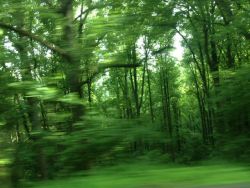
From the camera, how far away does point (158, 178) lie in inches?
164

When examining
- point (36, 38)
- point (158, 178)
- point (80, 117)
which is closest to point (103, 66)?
point (80, 117)

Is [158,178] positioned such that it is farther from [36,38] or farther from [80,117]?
[36,38]

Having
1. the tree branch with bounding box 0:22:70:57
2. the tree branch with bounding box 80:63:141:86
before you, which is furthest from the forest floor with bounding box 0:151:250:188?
the tree branch with bounding box 0:22:70:57

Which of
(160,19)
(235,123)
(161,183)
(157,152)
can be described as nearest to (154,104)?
(160,19)

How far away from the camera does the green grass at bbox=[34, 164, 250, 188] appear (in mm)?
3893

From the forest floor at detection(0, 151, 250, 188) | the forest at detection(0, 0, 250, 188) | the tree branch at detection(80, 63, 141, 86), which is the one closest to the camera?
the forest floor at detection(0, 151, 250, 188)

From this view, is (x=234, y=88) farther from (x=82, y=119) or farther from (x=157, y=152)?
(x=82, y=119)

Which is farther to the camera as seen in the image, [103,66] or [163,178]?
[103,66]

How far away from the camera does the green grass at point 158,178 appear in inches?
153

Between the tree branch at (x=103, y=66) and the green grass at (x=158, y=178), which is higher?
the tree branch at (x=103, y=66)

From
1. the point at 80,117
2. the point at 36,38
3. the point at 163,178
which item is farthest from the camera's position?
the point at 36,38

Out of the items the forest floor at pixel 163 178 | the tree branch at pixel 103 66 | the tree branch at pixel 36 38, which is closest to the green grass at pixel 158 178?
the forest floor at pixel 163 178

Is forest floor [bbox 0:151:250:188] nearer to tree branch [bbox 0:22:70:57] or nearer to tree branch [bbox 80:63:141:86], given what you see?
tree branch [bbox 80:63:141:86]

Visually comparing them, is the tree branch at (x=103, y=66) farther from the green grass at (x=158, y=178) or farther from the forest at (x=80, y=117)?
the green grass at (x=158, y=178)
